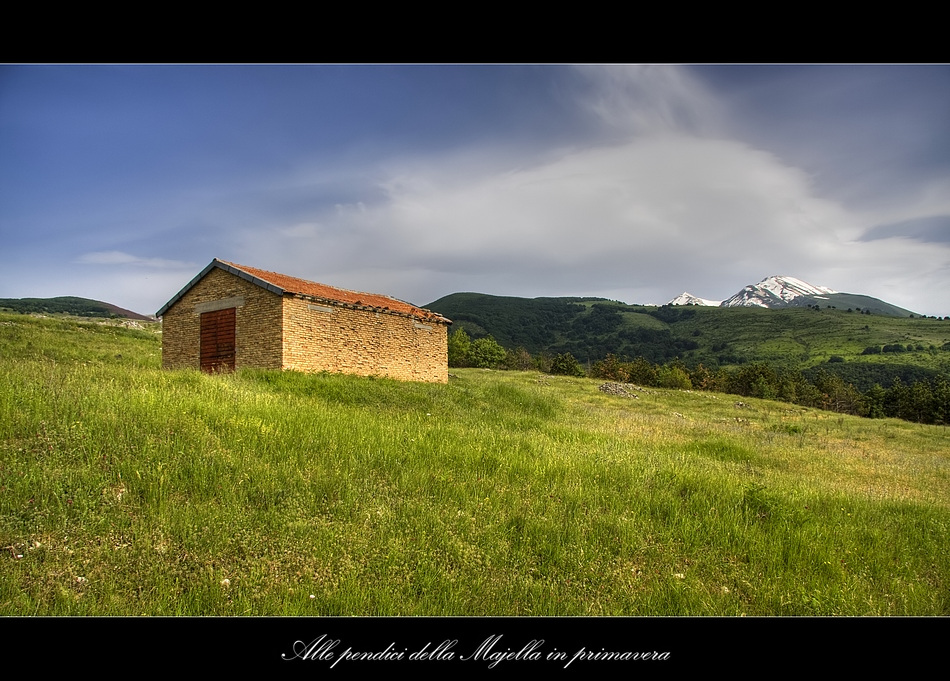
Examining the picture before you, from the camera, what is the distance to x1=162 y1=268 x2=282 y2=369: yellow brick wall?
57.3 ft

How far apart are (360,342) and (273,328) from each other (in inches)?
154

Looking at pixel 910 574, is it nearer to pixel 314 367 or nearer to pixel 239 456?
pixel 239 456

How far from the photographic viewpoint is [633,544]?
5.10 meters

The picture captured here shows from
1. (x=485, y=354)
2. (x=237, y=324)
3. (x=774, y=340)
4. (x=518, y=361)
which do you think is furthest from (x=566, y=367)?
(x=774, y=340)

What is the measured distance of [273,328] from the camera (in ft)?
57.3

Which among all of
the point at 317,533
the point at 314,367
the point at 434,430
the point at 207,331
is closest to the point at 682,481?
the point at 434,430

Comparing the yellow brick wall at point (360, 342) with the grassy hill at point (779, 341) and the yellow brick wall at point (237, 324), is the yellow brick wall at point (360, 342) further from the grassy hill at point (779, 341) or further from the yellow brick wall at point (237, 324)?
the grassy hill at point (779, 341)

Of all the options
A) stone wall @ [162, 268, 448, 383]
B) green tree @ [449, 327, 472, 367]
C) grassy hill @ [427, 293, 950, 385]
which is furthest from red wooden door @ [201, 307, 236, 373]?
grassy hill @ [427, 293, 950, 385]

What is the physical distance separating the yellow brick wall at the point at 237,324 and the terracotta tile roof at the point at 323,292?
551mm

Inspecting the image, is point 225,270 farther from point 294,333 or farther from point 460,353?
point 460,353

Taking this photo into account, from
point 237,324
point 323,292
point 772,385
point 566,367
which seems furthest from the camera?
point 566,367

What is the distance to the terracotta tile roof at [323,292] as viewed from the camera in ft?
60.2

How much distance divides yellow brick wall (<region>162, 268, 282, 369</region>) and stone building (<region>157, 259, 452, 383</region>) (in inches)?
1.4
